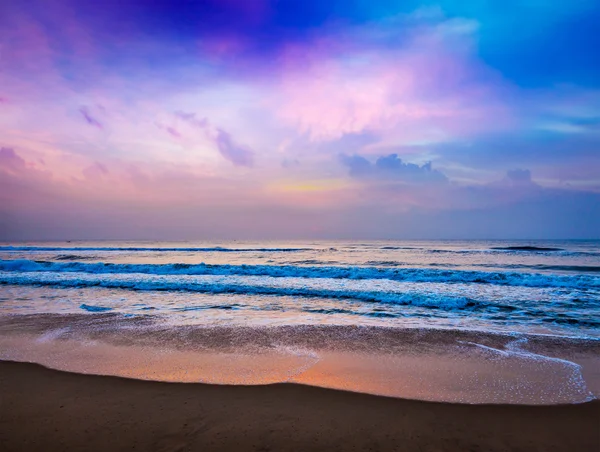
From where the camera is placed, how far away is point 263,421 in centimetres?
417

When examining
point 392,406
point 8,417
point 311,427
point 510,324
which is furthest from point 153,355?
point 510,324

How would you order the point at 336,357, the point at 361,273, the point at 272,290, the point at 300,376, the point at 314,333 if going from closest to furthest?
1. the point at 300,376
2. the point at 336,357
3. the point at 314,333
4. the point at 272,290
5. the point at 361,273

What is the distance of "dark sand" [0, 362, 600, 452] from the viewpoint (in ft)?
12.2

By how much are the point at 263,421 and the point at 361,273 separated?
1848 centimetres

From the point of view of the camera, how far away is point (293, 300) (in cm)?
1321

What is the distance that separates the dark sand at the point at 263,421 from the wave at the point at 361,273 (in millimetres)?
15586

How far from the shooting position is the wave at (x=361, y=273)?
18.2 meters

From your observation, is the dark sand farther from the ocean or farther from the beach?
the ocean

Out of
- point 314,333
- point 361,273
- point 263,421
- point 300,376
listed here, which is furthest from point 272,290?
point 263,421

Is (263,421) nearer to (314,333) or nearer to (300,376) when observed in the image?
(300,376)

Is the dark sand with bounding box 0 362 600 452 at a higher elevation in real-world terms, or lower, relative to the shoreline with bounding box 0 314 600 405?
higher

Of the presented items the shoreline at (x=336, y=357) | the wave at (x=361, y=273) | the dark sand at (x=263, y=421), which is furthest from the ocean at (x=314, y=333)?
the wave at (x=361, y=273)

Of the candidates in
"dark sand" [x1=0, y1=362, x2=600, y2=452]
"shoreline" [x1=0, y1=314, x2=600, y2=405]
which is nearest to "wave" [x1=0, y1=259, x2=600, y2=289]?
"shoreline" [x1=0, y1=314, x2=600, y2=405]

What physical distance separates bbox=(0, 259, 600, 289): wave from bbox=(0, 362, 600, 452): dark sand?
51.1 feet
